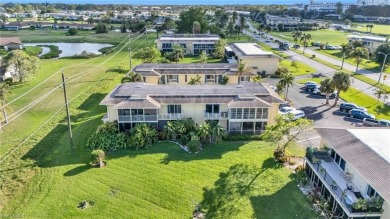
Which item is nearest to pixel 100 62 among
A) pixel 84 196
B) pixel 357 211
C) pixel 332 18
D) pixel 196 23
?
pixel 196 23

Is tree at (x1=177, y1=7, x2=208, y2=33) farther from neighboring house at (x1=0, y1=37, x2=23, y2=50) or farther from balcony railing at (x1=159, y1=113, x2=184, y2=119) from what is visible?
balcony railing at (x1=159, y1=113, x2=184, y2=119)

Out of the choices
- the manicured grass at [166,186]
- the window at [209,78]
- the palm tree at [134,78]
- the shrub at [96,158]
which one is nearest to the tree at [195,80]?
the window at [209,78]

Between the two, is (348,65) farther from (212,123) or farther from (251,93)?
(212,123)

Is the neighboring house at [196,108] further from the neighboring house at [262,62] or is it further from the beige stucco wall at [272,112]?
the neighboring house at [262,62]

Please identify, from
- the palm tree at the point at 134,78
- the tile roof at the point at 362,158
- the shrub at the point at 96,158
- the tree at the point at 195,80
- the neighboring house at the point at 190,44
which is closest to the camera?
the tile roof at the point at 362,158

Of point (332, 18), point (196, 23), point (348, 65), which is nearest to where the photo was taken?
point (348, 65)

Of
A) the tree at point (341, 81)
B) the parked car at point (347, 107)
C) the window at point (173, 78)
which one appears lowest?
the parked car at point (347, 107)

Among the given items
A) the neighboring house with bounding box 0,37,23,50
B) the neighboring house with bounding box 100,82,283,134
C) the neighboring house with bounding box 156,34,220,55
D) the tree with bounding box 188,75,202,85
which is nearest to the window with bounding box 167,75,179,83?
the tree with bounding box 188,75,202,85
